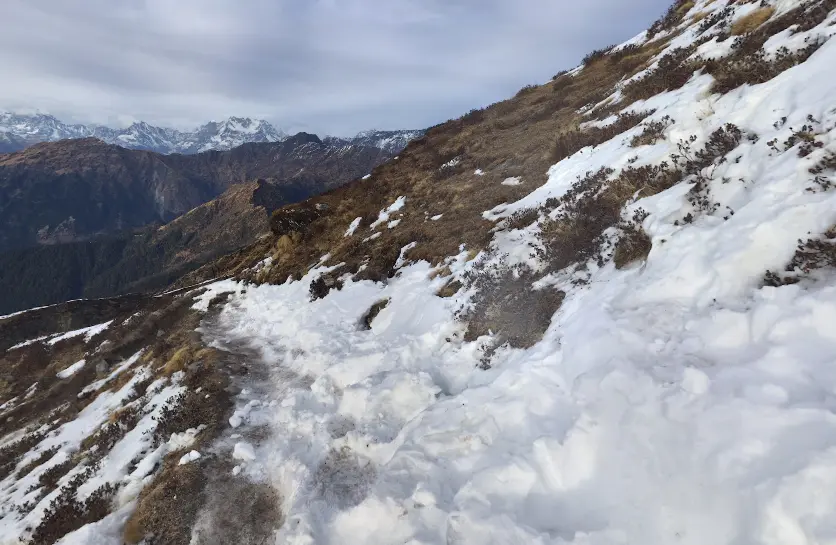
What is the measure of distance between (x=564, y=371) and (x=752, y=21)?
1469cm

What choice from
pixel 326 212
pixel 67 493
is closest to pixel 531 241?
pixel 67 493

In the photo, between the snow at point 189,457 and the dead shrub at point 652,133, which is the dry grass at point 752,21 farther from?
the snow at point 189,457

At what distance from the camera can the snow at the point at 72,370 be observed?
88.5 ft

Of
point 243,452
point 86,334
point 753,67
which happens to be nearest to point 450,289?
point 243,452

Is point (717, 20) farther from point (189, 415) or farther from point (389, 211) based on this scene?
point (189, 415)

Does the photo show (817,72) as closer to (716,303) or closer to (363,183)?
(716,303)

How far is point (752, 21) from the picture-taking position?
46.0 feet

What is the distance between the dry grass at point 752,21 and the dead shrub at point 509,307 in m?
11.3

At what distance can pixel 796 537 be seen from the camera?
338 centimetres

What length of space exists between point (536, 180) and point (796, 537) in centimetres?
1589

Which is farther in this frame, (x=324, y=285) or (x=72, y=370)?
(x=72, y=370)

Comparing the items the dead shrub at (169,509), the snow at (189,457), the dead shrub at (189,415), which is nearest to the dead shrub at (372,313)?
the dead shrub at (189,415)

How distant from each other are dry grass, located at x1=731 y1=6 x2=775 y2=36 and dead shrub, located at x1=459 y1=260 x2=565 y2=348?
443 inches

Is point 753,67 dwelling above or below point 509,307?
above
